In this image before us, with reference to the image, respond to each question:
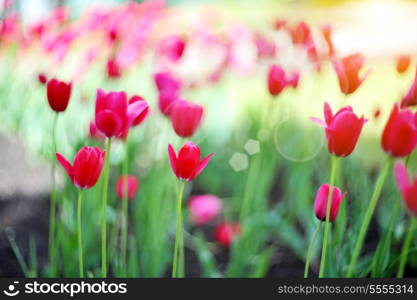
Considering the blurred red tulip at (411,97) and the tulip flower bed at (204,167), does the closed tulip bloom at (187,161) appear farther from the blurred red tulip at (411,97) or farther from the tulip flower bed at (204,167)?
the blurred red tulip at (411,97)

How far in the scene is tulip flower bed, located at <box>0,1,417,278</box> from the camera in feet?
2.24

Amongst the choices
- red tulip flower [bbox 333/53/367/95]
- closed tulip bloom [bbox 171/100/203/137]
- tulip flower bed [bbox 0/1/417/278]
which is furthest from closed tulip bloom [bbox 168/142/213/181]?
red tulip flower [bbox 333/53/367/95]

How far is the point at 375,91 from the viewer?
2871 millimetres

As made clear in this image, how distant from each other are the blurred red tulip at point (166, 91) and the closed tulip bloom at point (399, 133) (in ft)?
1.12

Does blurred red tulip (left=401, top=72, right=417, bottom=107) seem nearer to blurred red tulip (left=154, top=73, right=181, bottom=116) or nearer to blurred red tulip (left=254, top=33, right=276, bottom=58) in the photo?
blurred red tulip (left=154, top=73, right=181, bottom=116)

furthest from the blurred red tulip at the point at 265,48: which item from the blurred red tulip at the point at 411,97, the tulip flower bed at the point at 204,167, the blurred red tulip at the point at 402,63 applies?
the blurred red tulip at the point at 411,97

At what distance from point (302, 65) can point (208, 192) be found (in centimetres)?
47

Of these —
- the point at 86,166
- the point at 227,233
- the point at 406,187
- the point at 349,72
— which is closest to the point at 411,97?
the point at 349,72

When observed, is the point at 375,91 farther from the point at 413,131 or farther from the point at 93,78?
the point at 413,131

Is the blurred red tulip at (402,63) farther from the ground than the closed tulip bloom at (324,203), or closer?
farther from the ground

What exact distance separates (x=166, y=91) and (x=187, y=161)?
29cm

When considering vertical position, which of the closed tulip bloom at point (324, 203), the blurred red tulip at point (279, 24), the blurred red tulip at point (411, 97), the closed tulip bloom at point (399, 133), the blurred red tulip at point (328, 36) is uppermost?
the blurred red tulip at point (279, 24)

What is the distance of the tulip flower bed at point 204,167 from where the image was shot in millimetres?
683

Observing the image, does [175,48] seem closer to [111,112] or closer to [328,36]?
[328,36]
